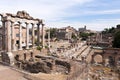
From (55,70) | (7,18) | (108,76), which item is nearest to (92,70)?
(108,76)

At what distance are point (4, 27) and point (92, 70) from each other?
12.5m

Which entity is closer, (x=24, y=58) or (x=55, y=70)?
(x=55, y=70)

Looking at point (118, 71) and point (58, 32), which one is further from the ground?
point (58, 32)

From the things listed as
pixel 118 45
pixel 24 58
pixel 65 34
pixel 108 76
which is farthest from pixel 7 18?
pixel 65 34

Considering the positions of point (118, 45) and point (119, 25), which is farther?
point (119, 25)

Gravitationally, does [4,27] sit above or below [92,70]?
above

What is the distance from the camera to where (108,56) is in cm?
3556

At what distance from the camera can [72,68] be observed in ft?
62.6

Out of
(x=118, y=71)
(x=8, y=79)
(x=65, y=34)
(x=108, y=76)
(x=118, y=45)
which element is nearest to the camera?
(x=8, y=79)

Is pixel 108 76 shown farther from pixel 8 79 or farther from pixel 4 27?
pixel 4 27

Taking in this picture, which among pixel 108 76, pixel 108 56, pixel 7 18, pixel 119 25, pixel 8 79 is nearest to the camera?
pixel 8 79

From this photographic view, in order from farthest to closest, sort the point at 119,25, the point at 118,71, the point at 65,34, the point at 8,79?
1. the point at 65,34
2. the point at 119,25
3. the point at 118,71
4. the point at 8,79

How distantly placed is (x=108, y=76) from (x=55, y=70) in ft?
18.1

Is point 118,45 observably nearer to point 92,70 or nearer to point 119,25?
point 92,70
